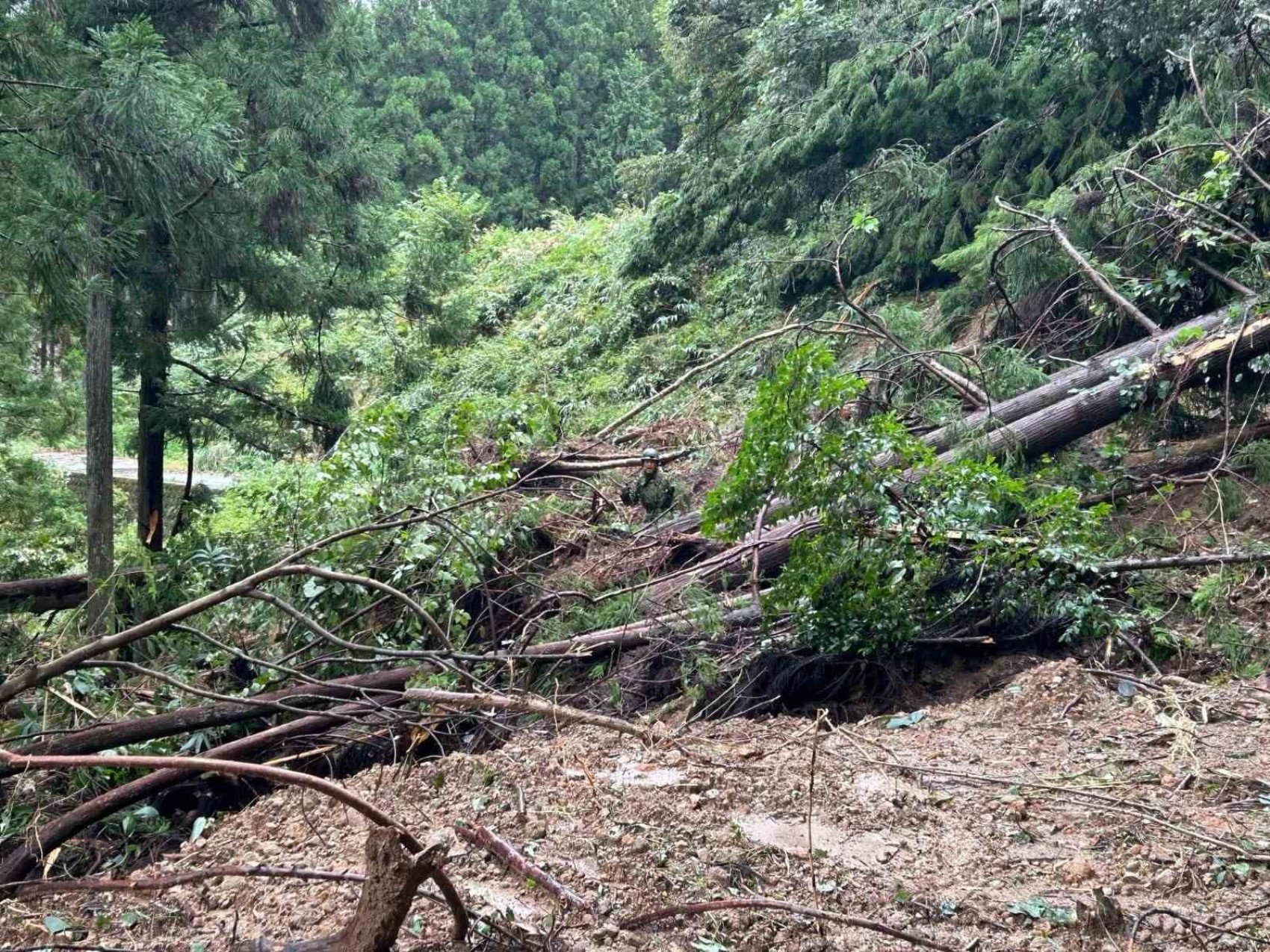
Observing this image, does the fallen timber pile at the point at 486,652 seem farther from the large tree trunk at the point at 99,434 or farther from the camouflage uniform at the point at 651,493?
the large tree trunk at the point at 99,434

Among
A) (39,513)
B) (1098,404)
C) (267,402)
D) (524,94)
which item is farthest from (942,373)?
(524,94)

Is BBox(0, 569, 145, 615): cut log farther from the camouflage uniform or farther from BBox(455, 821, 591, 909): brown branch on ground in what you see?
BBox(455, 821, 591, 909): brown branch on ground

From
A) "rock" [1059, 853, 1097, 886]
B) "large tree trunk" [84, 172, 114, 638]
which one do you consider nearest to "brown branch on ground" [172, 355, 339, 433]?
"large tree trunk" [84, 172, 114, 638]

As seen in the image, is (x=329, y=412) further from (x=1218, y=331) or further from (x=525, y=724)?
(x=1218, y=331)

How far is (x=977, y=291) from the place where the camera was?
7797 mm

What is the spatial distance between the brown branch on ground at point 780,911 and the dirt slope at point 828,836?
0.10 ft

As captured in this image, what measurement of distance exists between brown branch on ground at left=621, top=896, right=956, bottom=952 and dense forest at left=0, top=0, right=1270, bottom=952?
0.02 meters

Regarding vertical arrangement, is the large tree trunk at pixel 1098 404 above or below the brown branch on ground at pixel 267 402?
above

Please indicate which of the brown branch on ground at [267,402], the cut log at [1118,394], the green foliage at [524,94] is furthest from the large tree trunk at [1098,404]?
the green foliage at [524,94]

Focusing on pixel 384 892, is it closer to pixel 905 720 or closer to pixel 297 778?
pixel 297 778

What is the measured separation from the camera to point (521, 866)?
242 cm

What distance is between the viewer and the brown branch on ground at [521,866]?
2.36m

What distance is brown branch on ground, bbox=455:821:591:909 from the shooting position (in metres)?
2.36

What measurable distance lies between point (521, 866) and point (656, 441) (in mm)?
5208
